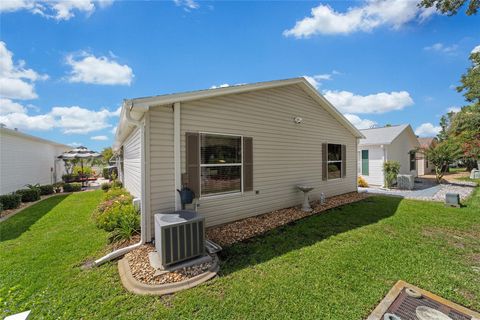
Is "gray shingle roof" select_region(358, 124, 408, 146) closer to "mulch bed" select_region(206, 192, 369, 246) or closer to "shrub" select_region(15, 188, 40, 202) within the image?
"mulch bed" select_region(206, 192, 369, 246)

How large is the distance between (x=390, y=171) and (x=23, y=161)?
835 inches

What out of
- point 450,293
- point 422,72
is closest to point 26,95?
point 450,293

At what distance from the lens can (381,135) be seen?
14.0m

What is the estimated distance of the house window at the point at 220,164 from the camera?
5035 mm

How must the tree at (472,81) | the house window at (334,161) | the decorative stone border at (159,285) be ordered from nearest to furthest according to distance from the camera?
the decorative stone border at (159,285)
the house window at (334,161)
the tree at (472,81)

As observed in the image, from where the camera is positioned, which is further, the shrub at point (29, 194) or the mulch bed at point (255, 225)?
the shrub at point (29, 194)

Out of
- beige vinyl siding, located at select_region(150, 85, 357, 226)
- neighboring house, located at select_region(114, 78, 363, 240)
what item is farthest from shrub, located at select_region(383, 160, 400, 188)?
neighboring house, located at select_region(114, 78, 363, 240)

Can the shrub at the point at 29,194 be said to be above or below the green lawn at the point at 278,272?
above

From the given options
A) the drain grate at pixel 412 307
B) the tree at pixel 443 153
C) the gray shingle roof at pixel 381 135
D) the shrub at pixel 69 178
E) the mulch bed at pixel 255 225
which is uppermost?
the gray shingle roof at pixel 381 135

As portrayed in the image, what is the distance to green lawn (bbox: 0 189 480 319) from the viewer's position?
247cm

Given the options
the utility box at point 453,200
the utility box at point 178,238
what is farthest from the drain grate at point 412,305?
the utility box at point 453,200

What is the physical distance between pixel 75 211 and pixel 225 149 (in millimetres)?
6395

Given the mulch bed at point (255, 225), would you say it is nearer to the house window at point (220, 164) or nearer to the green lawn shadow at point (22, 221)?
the house window at point (220, 164)

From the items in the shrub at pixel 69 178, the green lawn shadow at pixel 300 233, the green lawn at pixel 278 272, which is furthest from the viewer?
the shrub at pixel 69 178
